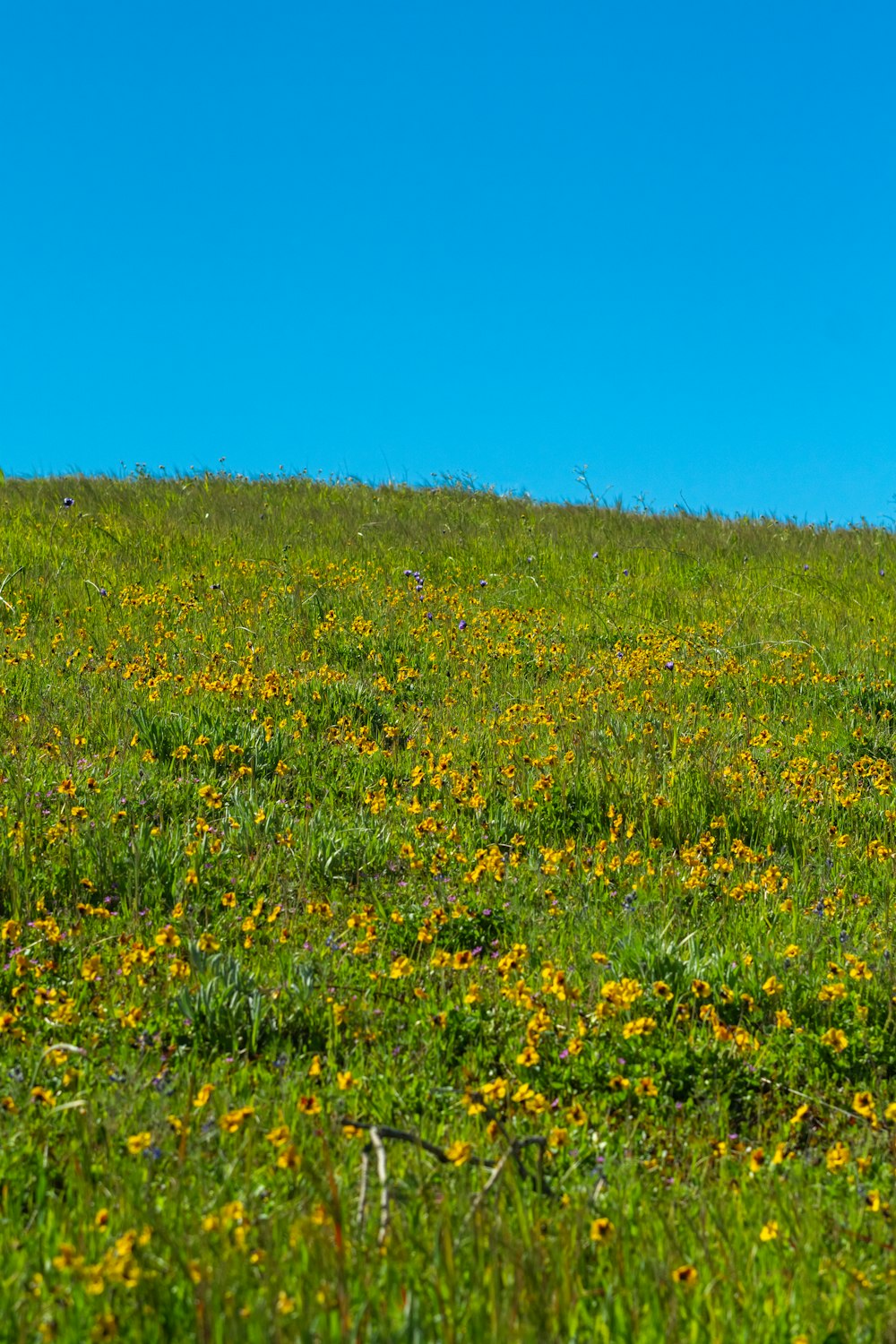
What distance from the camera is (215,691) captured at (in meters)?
7.60

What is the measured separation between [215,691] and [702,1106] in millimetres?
5010

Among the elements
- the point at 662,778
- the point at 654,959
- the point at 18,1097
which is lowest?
the point at 18,1097

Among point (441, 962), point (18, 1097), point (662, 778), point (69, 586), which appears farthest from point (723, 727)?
point (69, 586)

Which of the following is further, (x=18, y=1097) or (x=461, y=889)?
(x=461, y=889)

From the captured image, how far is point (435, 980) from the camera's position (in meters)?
4.28

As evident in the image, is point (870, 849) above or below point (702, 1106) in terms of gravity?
above

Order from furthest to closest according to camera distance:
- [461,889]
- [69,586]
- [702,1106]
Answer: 1. [69,586]
2. [461,889]
3. [702,1106]

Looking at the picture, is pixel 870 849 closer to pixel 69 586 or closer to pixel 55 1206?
pixel 55 1206

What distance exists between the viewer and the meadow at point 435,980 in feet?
7.93

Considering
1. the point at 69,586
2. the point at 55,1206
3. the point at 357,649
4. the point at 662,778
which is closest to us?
the point at 55,1206

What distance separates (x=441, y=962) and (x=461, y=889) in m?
0.98

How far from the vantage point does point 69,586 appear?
34.4 ft

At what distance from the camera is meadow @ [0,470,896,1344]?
2.42 m

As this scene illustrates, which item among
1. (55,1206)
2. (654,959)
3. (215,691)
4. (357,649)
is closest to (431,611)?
(357,649)
